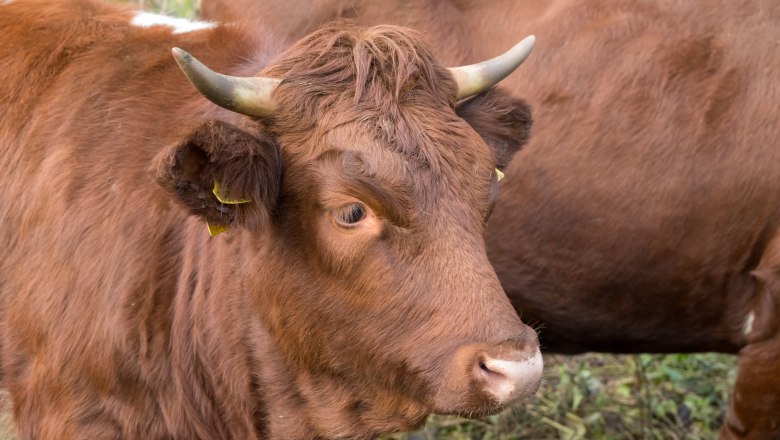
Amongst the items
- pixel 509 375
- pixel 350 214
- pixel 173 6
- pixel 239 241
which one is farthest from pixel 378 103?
pixel 173 6

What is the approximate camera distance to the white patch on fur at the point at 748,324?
5082 mm

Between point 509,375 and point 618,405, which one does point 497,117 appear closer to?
point 509,375

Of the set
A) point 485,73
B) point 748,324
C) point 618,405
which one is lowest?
point 618,405

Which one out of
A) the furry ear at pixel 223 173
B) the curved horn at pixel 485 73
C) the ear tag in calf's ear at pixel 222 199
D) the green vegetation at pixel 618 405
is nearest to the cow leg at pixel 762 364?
the green vegetation at pixel 618 405

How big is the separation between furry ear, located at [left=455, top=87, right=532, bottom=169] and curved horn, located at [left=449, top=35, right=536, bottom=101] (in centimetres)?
6

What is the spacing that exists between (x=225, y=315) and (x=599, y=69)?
7.09 feet

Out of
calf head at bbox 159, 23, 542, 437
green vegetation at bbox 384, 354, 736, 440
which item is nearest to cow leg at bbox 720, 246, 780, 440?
green vegetation at bbox 384, 354, 736, 440

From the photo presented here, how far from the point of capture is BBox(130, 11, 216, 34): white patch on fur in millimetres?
4590

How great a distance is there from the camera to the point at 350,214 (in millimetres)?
3410

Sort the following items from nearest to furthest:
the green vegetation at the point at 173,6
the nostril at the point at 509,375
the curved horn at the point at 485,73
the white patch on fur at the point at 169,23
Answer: the nostril at the point at 509,375
the curved horn at the point at 485,73
the white patch on fur at the point at 169,23
the green vegetation at the point at 173,6

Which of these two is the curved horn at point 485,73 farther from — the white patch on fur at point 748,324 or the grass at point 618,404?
the grass at point 618,404

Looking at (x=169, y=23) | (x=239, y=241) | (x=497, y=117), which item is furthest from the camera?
(x=169, y=23)

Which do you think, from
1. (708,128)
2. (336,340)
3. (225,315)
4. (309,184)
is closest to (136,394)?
(225,315)

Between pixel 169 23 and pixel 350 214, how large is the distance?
1.68 m
